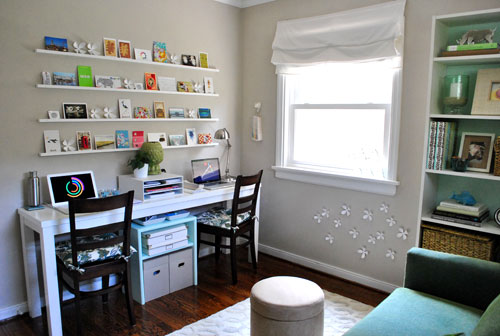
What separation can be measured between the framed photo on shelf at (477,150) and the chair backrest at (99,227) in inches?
84.8

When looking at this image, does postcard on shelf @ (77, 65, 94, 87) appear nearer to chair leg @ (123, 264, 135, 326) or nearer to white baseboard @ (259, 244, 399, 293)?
chair leg @ (123, 264, 135, 326)

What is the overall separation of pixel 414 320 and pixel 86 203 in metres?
1.91

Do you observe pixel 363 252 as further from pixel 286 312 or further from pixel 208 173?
pixel 208 173

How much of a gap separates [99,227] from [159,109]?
4.31 ft

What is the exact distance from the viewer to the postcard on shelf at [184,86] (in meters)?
3.52

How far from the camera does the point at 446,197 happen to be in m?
2.77

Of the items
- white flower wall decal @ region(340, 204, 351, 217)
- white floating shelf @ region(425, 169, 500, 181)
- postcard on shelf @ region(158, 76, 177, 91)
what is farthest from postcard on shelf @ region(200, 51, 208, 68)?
white floating shelf @ region(425, 169, 500, 181)

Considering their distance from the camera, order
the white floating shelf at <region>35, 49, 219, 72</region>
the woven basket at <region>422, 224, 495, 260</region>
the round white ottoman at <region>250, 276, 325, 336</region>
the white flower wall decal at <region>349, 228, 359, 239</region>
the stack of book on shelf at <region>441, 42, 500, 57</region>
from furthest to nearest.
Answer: the white flower wall decal at <region>349, 228, 359, 239</region> < the white floating shelf at <region>35, 49, 219, 72</region> < the woven basket at <region>422, 224, 495, 260</region> < the stack of book on shelf at <region>441, 42, 500, 57</region> < the round white ottoman at <region>250, 276, 325, 336</region>

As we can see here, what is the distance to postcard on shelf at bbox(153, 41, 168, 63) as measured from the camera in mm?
3320

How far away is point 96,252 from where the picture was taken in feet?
8.25

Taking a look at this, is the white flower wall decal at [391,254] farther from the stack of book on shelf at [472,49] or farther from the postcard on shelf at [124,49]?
the postcard on shelf at [124,49]

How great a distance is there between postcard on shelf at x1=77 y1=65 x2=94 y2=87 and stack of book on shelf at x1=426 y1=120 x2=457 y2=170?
243cm

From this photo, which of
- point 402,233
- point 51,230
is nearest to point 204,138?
point 51,230

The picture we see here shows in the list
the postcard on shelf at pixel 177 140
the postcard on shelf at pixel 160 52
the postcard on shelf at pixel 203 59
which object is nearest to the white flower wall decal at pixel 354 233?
the postcard on shelf at pixel 177 140
